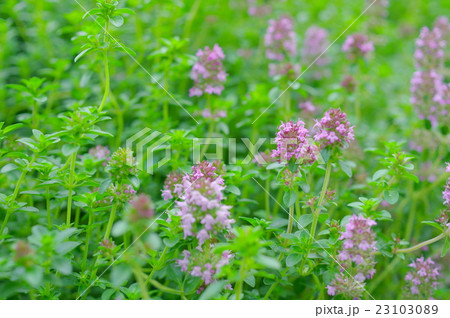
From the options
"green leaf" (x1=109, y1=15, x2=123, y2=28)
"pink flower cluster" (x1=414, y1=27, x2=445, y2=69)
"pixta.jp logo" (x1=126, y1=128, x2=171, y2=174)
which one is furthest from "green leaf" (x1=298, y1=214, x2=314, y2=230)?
"pink flower cluster" (x1=414, y1=27, x2=445, y2=69)

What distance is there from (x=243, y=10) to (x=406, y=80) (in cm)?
163

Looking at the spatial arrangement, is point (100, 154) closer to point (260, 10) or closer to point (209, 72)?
point (209, 72)

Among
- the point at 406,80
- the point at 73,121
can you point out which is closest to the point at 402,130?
the point at 406,80

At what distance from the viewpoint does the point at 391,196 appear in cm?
208

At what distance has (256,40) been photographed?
12.7ft

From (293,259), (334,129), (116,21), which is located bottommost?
(293,259)

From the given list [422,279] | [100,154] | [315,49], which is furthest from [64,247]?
[315,49]

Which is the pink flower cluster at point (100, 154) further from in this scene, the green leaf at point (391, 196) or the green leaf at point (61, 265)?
the green leaf at point (391, 196)

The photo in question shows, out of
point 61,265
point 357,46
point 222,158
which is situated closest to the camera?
point 61,265

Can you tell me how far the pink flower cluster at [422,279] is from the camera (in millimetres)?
2107

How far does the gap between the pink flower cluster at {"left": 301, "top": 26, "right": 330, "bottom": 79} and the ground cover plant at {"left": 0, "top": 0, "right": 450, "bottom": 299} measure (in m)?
0.01

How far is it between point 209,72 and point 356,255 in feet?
4.40

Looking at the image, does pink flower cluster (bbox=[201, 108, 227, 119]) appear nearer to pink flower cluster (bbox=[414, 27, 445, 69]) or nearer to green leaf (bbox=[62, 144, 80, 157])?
green leaf (bbox=[62, 144, 80, 157])

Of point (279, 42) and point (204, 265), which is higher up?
point (279, 42)
